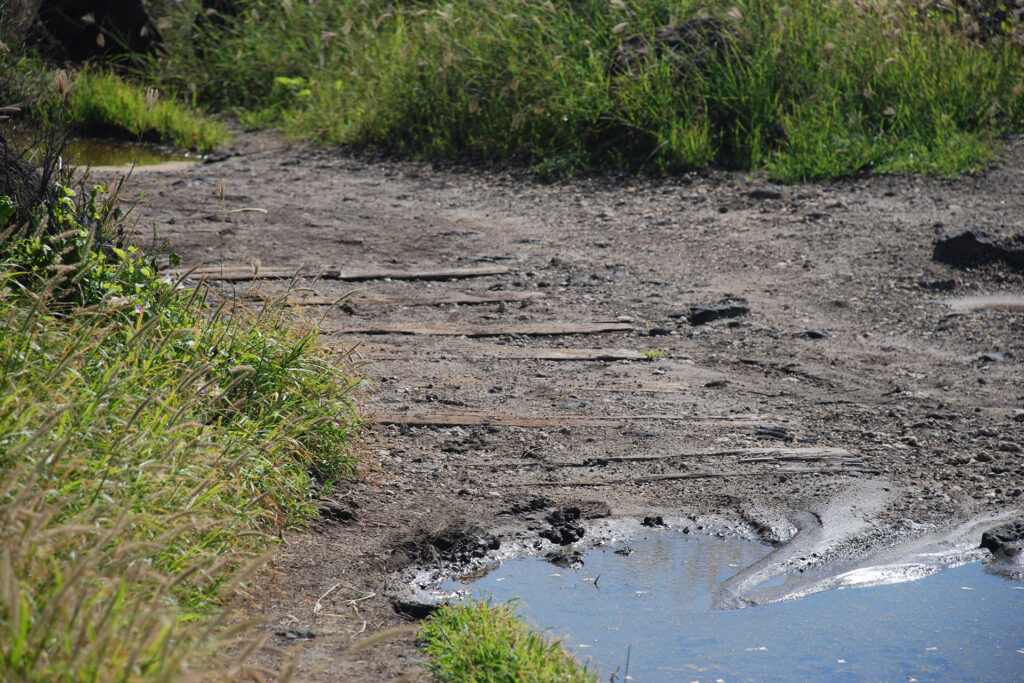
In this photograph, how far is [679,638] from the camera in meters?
2.99

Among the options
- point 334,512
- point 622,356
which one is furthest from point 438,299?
point 334,512

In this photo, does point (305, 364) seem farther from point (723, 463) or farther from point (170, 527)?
point (723, 463)

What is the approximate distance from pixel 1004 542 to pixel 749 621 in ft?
3.58

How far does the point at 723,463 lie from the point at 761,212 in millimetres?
3815

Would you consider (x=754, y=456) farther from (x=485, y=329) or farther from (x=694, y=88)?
(x=694, y=88)

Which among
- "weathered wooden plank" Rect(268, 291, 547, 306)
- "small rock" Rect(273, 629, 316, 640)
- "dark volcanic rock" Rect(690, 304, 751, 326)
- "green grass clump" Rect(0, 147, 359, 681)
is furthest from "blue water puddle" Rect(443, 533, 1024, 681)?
"weathered wooden plank" Rect(268, 291, 547, 306)

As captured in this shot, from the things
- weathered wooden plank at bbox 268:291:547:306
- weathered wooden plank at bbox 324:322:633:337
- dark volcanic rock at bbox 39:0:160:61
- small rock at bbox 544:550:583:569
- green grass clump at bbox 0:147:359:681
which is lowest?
small rock at bbox 544:550:583:569

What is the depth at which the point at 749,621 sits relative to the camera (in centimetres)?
308

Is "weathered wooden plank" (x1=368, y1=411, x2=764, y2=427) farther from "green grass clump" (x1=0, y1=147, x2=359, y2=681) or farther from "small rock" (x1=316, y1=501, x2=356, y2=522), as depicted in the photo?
"small rock" (x1=316, y1=501, x2=356, y2=522)

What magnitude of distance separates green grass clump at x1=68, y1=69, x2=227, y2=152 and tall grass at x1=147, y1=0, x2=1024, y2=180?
95cm

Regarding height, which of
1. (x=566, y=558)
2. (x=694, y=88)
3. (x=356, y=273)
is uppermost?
(x=694, y=88)

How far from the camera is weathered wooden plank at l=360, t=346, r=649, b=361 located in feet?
16.8

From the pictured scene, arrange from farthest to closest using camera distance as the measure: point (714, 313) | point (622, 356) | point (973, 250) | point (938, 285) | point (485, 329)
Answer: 1. point (973, 250)
2. point (938, 285)
3. point (714, 313)
4. point (485, 329)
5. point (622, 356)

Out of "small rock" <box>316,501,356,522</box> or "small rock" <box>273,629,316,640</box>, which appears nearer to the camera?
"small rock" <box>273,629,316,640</box>
